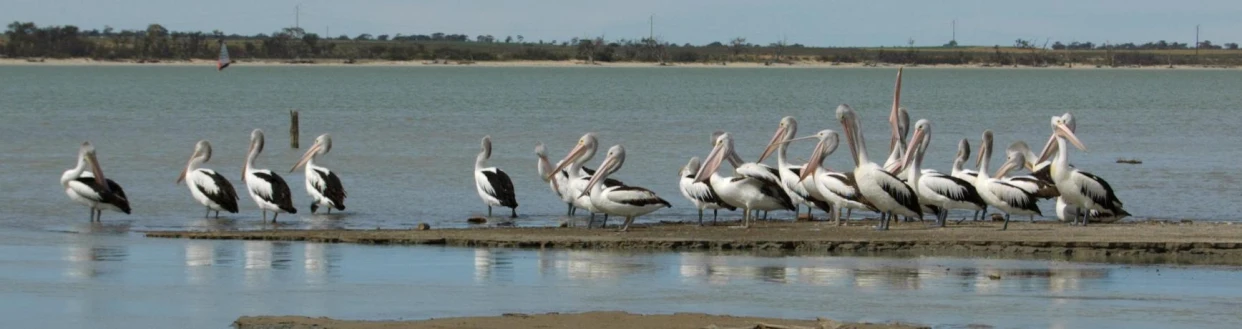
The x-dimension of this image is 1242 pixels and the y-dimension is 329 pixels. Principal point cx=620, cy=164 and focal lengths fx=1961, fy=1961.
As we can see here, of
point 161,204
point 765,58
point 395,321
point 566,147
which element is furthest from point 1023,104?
point 765,58

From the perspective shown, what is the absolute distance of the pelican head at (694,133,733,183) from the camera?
14844 millimetres

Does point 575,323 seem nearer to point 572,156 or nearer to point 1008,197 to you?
point 1008,197

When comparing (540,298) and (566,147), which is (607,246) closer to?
(540,298)

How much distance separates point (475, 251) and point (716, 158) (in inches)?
121

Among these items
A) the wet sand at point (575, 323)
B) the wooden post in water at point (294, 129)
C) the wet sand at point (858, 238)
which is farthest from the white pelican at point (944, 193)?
the wooden post in water at point (294, 129)

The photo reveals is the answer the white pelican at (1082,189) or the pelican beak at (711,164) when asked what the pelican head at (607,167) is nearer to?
the pelican beak at (711,164)

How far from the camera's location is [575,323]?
28.0 feet

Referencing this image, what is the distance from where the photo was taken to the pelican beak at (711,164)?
14.8 meters

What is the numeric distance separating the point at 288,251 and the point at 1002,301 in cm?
482

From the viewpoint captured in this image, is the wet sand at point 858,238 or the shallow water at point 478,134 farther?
the shallow water at point 478,134

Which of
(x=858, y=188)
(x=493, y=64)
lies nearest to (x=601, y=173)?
(x=858, y=188)

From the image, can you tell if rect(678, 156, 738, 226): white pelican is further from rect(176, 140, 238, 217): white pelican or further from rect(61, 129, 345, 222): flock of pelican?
rect(176, 140, 238, 217): white pelican

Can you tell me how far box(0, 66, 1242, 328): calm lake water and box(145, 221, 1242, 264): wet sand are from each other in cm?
40

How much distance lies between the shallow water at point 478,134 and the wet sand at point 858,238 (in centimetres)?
271
